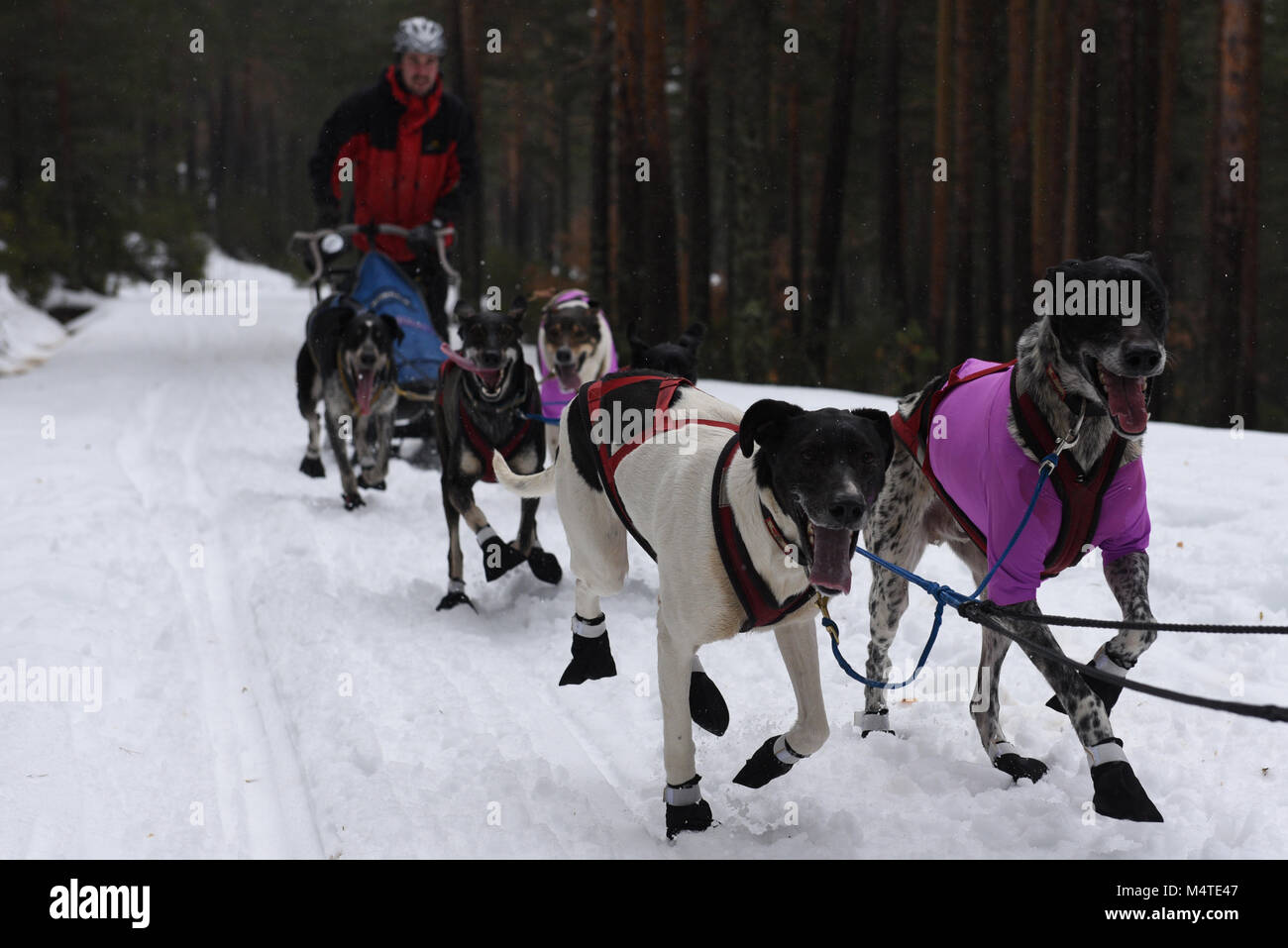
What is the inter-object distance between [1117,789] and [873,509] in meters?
1.19

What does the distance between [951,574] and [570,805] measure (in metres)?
3.37

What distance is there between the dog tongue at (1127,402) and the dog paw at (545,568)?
3748 mm

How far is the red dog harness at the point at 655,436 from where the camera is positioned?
11.0 feet

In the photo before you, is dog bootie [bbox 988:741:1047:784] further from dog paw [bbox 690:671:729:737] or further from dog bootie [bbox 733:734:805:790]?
dog paw [bbox 690:671:729:737]

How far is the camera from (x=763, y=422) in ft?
10.3

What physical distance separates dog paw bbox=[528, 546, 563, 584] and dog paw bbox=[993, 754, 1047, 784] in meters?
3.01

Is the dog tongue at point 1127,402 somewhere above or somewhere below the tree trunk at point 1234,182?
below

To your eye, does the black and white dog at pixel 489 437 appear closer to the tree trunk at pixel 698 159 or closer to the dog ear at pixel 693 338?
the dog ear at pixel 693 338

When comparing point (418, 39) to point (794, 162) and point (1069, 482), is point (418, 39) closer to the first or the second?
point (1069, 482)

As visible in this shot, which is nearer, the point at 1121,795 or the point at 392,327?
the point at 1121,795

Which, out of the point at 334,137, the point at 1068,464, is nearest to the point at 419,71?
the point at 334,137

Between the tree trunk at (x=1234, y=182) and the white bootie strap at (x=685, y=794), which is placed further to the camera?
the tree trunk at (x=1234, y=182)

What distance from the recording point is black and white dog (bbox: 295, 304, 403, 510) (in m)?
8.46

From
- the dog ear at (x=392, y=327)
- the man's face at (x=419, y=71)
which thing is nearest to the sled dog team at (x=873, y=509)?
the dog ear at (x=392, y=327)
